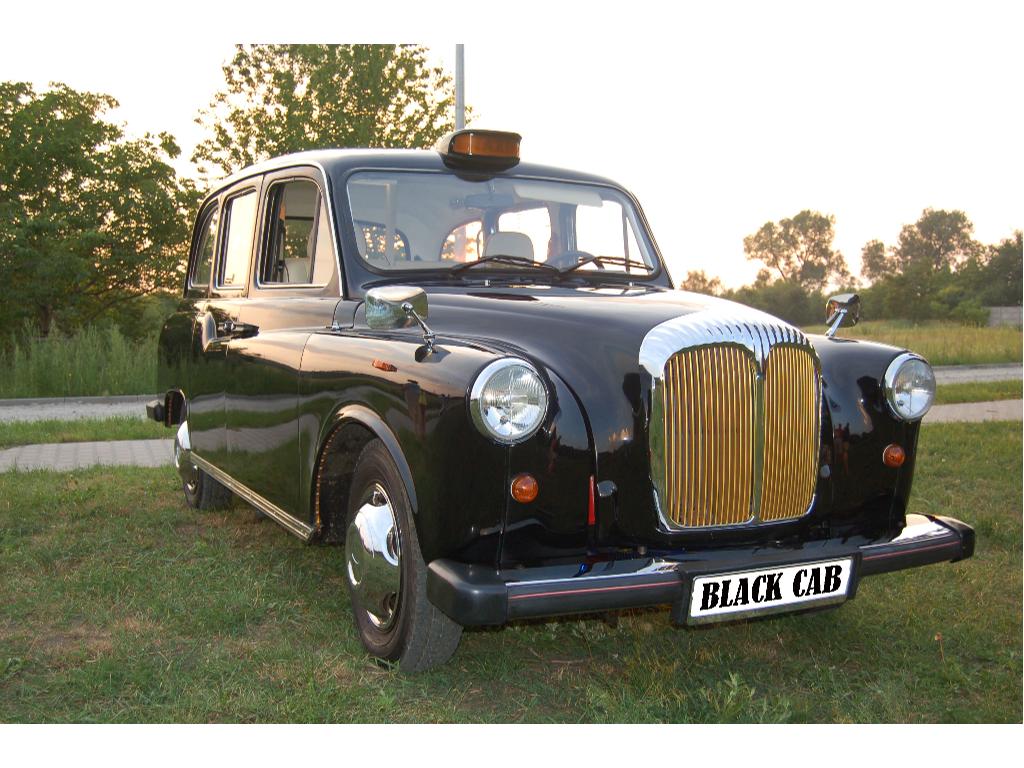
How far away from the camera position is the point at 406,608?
3213 mm

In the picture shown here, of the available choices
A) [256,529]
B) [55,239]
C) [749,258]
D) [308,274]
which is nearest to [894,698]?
[308,274]

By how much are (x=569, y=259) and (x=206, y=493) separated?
2925 millimetres

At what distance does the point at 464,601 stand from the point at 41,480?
5.33 meters

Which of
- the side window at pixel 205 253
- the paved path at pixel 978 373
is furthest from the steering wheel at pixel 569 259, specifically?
the paved path at pixel 978 373

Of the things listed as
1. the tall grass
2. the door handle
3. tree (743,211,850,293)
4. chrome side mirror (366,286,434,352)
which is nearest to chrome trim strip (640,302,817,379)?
chrome side mirror (366,286,434,352)

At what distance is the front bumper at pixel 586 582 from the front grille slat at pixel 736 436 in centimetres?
15

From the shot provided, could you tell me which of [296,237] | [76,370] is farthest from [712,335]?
[76,370]

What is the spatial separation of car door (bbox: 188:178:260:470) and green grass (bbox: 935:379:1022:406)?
32.9 ft

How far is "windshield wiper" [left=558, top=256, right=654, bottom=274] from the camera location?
4328 millimetres

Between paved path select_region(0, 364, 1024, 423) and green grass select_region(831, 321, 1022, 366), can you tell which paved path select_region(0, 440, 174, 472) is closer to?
paved path select_region(0, 364, 1024, 423)

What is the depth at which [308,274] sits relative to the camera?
438 cm

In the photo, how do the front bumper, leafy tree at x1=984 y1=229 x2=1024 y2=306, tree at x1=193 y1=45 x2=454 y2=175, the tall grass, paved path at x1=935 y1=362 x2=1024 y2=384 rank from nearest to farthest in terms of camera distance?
the front bumper, the tall grass, paved path at x1=935 y1=362 x2=1024 y2=384, tree at x1=193 y1=45 x2=454 y2=175, leafy tree at x1=984 y1=229 x2=1024 y2=306

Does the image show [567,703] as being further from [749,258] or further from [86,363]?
[749,258]

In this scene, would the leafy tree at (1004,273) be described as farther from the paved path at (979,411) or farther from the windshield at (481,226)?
the windshield at (481,226)
